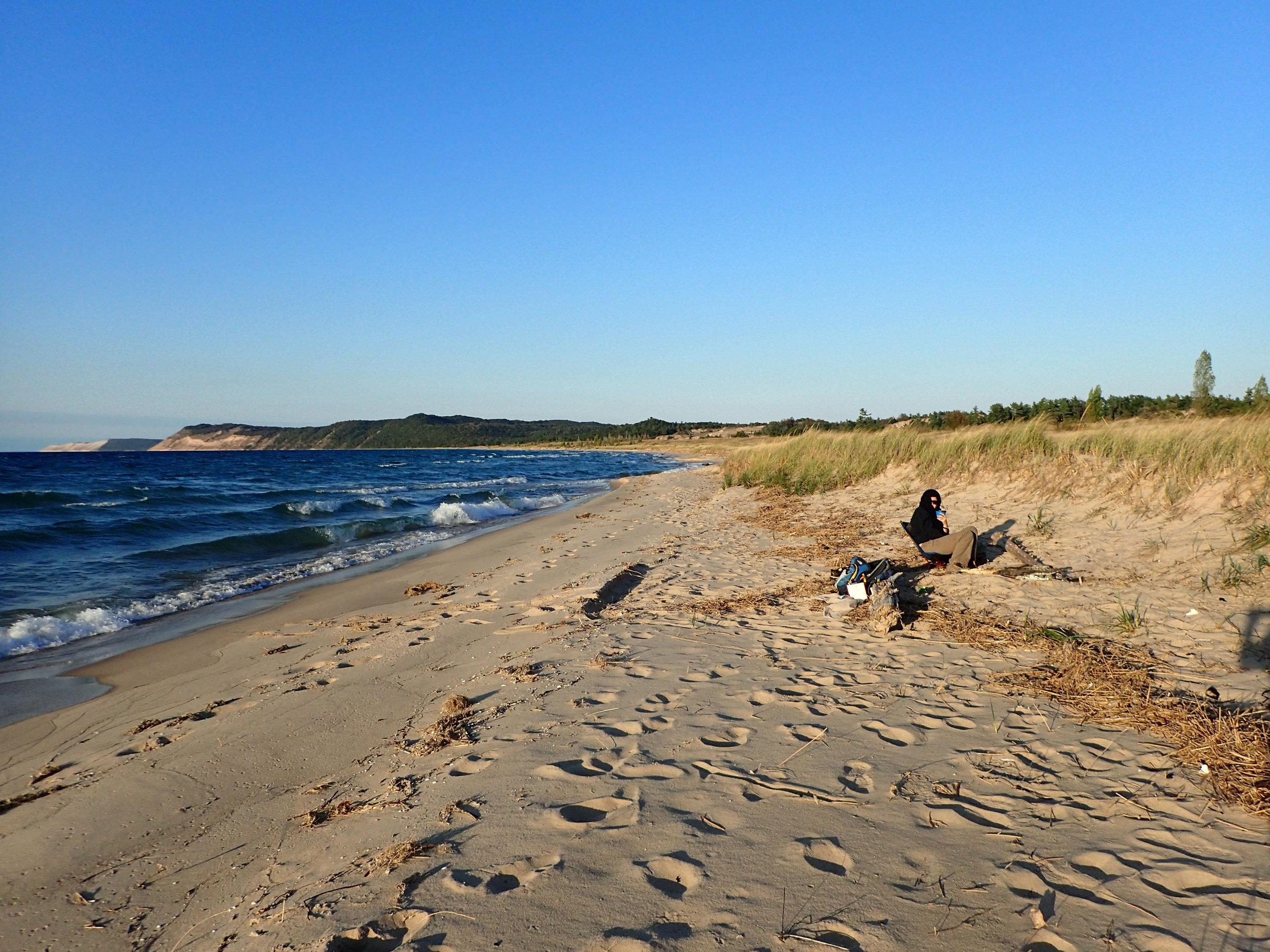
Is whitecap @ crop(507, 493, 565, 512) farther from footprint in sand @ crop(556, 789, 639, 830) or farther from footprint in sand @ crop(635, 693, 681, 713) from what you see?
footprint in sand @ crop(556, 789, 639, 830)

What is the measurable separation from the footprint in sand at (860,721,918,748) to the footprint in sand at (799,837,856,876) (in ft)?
3.54

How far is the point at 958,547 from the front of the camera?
752 centimetres

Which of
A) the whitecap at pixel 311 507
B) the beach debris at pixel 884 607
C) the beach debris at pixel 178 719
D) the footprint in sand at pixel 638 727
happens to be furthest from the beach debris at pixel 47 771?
the whitecap at pixel 311 507

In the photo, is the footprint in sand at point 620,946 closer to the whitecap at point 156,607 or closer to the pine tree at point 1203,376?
the whitecap at point 156,607

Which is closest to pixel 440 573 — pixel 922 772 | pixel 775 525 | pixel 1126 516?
pixel 775 525

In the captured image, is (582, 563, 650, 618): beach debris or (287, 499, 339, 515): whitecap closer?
(582, 563, 650, 618): beach debris

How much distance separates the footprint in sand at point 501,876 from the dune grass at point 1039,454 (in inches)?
368

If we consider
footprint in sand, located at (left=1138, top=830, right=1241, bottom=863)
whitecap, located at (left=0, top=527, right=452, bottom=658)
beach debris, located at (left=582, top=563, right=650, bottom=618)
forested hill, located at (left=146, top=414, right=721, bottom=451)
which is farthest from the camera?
forested hill, located at (left=146, top=414, right=721, bottom=451)

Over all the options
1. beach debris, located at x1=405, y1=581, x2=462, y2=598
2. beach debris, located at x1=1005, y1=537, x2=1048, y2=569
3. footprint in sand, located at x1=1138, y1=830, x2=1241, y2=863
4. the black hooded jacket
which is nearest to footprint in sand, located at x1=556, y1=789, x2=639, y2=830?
footprint in sand, located at x1=1138, y1=830, x2=1241, y2=863

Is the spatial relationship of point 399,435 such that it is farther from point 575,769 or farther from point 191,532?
point 575,769

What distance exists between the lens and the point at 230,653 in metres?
6.40

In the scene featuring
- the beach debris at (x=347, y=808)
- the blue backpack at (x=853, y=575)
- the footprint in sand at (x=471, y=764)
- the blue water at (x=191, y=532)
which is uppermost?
the blue backpack at (x=853, y=575)

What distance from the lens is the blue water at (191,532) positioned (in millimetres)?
8711

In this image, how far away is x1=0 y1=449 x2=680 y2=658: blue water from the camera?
8711mm
